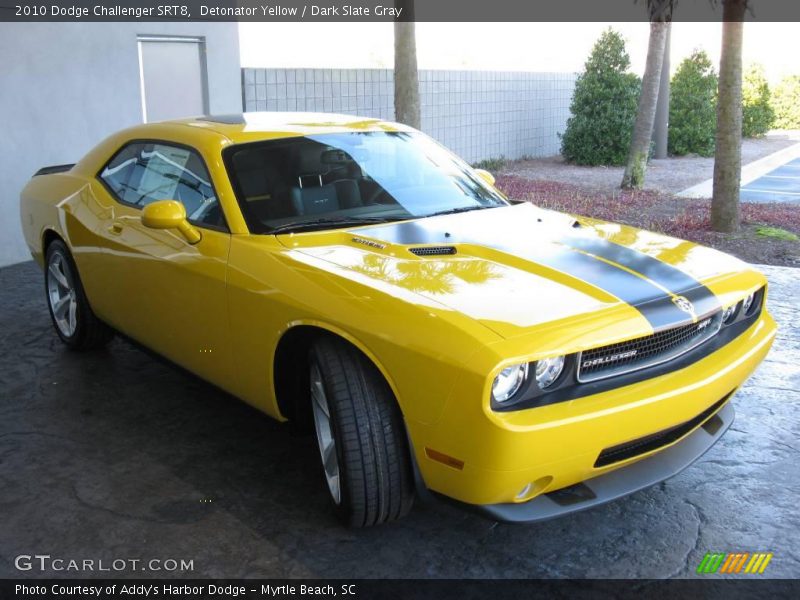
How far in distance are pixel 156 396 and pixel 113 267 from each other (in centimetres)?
76

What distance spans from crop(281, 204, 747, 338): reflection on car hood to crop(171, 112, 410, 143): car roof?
823 millimetres

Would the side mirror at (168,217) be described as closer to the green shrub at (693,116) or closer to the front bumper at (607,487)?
the front bumper at (607,487)

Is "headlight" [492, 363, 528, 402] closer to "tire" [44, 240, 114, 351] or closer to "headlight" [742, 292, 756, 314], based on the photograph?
"headlight" [742, 292, 756, 314]

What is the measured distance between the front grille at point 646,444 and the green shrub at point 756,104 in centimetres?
2238

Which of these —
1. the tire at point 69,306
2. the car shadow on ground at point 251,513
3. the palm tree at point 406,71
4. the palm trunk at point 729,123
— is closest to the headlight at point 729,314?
the car shadow on ground at point 251,513

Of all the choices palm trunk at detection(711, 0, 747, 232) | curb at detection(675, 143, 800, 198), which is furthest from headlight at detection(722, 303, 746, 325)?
curb at detection(675, 143, 800, 198)

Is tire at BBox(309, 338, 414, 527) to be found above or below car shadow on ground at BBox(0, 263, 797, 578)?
above

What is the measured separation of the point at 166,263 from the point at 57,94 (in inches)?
196

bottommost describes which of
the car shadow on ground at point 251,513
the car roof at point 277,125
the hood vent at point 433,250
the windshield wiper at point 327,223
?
the car shadow on ground at point 251,513

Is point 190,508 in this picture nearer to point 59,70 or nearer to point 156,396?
point 156,396

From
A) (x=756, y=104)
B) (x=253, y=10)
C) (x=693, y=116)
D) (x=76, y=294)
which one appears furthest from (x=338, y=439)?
(x=756, y=104)

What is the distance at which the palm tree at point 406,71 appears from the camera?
31.1 feet

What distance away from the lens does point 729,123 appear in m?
8.60

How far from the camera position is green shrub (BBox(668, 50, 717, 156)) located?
62.8 feet
